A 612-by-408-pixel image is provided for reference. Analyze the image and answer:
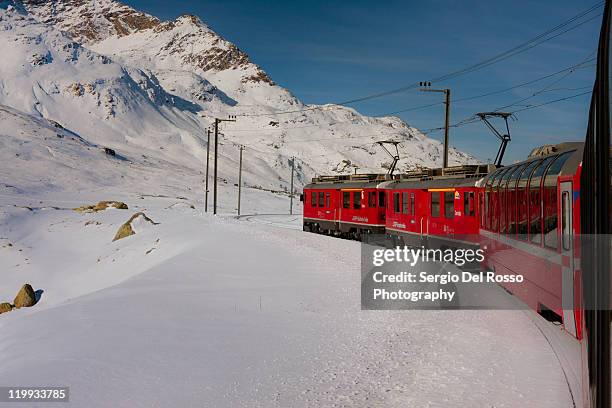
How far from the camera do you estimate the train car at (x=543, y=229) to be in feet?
27.7

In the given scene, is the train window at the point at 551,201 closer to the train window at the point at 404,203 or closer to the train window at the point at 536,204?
the train window at the point at 536,204

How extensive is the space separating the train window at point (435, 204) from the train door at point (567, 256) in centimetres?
1159

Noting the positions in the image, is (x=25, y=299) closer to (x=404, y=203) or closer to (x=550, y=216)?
(x=404, y=203)

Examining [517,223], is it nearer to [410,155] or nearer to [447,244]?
[447,244]

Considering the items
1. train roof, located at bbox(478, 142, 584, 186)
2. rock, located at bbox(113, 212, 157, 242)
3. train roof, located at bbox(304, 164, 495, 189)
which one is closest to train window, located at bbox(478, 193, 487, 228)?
train roof, located at bbox(304, 164, 495, 189)

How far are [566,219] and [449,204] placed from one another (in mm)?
11258

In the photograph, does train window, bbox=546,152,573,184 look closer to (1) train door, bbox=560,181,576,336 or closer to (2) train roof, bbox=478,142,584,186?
(2) train roof, bbox=478,142,584,186

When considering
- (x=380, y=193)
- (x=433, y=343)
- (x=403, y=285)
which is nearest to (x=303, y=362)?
(x=433, y=343)

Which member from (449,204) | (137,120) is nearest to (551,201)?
(449,204)

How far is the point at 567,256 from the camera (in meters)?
8.56

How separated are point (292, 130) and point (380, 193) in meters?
169

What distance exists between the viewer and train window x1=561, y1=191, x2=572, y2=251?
28.5 feet

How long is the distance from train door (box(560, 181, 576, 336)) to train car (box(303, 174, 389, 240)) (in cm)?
1852

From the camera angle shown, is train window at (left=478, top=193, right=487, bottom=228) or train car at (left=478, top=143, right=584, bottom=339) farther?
train window at (left=478, top=193, right=487, bottom=228)
